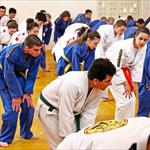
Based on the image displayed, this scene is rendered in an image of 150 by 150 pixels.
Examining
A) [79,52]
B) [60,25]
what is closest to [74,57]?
[79,52]

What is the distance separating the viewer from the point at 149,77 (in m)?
4.46

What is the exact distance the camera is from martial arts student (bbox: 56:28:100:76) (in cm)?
438

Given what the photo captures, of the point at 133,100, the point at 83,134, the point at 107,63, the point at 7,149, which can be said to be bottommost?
the point at 7,149

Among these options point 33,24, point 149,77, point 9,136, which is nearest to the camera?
point 9,136

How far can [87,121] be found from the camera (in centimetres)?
285

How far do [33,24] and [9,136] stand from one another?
5.94 feet

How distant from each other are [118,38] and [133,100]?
2054 mm

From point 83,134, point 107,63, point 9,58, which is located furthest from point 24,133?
point 83,134

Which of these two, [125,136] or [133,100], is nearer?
[125,136]

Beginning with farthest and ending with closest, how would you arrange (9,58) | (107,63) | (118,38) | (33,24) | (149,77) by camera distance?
1. (118,38)
2. (33,24)
3. (149,77)
4. (9,58)
5. (107,63)

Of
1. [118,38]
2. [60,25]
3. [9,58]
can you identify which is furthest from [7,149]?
[60,25]

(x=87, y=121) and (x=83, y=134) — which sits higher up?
(x=83, y=134)

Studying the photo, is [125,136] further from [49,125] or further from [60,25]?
[60,25]

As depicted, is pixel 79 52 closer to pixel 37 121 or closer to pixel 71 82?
pixel 37 121
